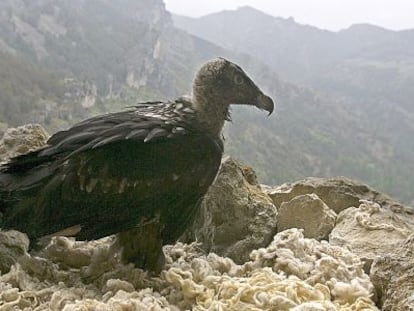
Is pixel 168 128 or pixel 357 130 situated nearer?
pixel 168 128

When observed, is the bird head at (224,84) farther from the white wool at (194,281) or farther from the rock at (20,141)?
the rock at (20,141)

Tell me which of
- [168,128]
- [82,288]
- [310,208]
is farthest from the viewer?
[310,208]

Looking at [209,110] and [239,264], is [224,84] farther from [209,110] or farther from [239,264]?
[239,264]

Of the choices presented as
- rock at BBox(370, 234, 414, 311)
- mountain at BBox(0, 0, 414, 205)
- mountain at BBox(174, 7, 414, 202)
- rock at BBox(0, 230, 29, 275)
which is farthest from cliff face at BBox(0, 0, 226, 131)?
rock at BBox(370, 234, 414, 311)

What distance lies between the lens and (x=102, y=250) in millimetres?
2188

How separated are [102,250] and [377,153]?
183 ft

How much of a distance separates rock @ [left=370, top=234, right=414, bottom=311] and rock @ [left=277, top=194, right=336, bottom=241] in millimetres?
555

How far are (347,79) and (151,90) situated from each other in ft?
137

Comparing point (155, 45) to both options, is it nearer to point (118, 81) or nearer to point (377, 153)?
point (118, 81)

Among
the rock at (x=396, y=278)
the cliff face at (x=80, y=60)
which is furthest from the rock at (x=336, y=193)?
the cliff face at (x=80, y=60)

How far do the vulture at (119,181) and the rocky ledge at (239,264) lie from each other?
0.41 ft

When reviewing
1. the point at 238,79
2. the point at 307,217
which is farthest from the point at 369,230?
the point at 238,79

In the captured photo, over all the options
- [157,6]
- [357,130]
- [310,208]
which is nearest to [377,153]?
[357,130]

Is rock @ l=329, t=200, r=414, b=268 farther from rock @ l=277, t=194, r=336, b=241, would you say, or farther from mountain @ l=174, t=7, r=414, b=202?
mountain @ l=174, t=7, r=414, b=202
